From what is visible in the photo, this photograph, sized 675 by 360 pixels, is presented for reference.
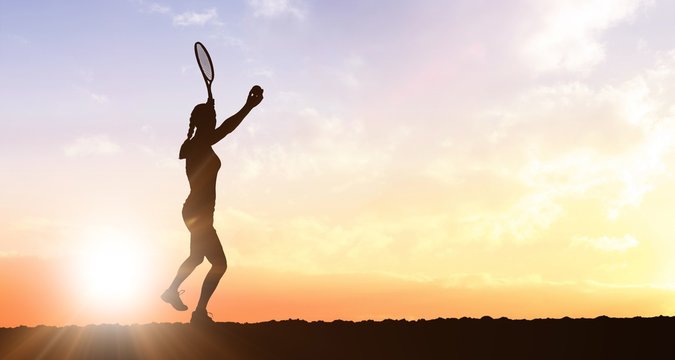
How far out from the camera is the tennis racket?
43.6 feet

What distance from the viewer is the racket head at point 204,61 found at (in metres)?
13.4

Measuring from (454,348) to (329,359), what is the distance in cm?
138

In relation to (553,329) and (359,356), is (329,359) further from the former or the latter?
(553,329)

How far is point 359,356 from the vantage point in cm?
927

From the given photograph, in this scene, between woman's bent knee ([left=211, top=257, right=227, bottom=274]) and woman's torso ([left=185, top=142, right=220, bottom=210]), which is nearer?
woman's torso ([left=185, top=142, right=220, bottom=210])

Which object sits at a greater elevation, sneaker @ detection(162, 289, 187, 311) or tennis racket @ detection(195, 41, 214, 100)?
tennis racket @ detection(195, 41, 214, 100)

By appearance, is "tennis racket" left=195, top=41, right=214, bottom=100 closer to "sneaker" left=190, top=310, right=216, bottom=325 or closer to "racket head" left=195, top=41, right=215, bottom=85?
"racket head" left=195, top=41, right=215, bottom=85

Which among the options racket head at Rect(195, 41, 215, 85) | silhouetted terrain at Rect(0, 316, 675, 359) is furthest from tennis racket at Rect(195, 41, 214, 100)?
silhouetted terrain at Rect(0, 316, 675, 359)

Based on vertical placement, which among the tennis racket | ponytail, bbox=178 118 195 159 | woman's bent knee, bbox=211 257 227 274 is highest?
the tennis racket

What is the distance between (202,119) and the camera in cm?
1284

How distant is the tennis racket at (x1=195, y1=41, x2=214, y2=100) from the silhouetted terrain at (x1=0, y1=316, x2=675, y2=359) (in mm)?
3949

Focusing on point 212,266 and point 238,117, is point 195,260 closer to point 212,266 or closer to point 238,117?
point 212,266

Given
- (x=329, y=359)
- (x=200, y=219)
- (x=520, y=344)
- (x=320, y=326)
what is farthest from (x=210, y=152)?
(x=520, y=344)

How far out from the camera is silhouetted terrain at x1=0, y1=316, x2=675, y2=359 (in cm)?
941
